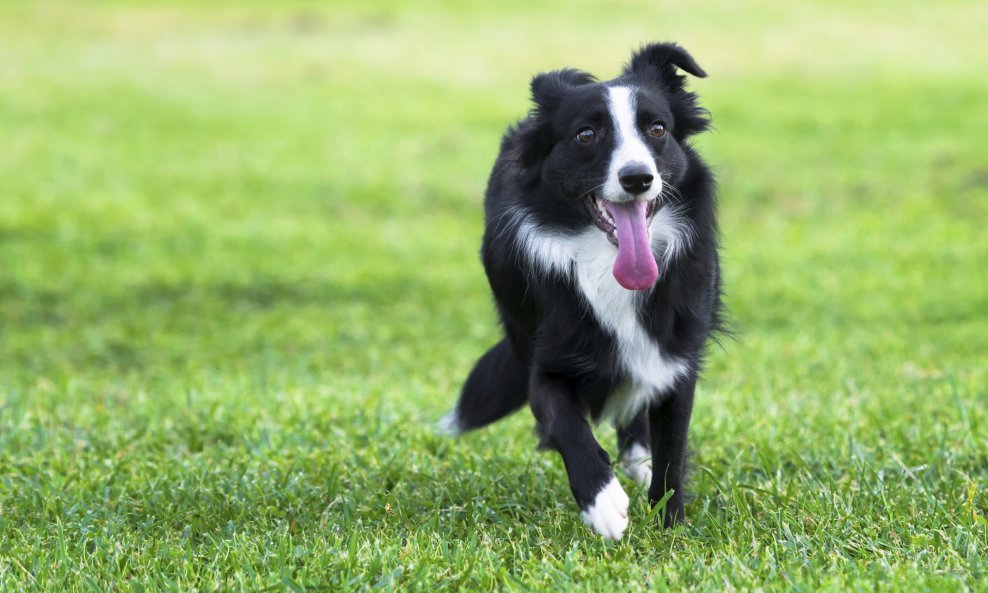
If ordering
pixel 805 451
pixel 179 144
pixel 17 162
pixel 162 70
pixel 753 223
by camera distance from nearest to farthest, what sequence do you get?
1. pixel 805 451
2. pixel 753 223
3. pixel 17 162
4. pixel 179 144
5. pixel 162 70

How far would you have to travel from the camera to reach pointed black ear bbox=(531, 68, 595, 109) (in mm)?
4367

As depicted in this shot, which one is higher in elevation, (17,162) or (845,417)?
(845,417)

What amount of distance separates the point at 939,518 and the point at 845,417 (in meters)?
1.67

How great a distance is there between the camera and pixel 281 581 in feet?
12.1

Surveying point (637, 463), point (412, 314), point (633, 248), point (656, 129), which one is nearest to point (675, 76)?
point (656, 129)

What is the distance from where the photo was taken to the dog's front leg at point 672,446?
4.39 metres

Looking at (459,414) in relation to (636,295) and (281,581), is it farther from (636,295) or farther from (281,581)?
(281,581)

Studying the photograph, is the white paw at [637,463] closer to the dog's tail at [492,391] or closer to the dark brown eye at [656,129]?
the dog's tail at [492,391]

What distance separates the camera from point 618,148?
4.07m

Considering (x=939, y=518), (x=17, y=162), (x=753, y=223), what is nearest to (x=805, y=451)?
(x=939, y=518)

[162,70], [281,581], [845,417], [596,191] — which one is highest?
[596,191]

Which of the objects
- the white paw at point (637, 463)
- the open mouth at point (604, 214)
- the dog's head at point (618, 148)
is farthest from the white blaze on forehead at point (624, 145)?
the white paw at point (637, 463)

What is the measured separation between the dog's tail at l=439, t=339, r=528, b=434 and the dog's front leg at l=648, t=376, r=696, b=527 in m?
0.73

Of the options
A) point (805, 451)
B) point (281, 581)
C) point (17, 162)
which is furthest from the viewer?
point (17, 162)
